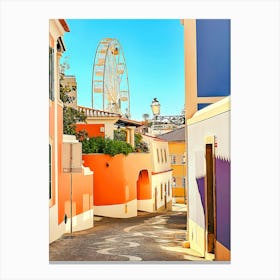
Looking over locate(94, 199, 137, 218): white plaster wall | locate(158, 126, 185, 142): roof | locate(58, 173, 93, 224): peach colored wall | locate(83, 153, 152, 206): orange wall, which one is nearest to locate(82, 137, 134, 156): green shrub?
locate(83, 153, 152, 206): orange wall

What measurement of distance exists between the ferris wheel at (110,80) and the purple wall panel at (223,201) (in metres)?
1.13

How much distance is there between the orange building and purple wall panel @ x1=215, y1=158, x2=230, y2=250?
1292mm

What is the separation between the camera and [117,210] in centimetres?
541

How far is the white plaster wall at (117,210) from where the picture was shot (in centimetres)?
532

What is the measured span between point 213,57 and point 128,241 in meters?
2.09

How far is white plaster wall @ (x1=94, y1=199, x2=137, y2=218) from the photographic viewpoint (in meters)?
5.32

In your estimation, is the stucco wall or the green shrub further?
the green shrub

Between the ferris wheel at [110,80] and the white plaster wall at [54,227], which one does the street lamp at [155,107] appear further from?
the white plaster wall at [54,227]

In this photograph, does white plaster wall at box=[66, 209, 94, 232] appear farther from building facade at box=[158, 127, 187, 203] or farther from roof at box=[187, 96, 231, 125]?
roof at box=[187, 96, 231, 125]

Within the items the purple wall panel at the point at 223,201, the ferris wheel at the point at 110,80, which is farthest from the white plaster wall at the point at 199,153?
the ferris wheel at the point at 110,80

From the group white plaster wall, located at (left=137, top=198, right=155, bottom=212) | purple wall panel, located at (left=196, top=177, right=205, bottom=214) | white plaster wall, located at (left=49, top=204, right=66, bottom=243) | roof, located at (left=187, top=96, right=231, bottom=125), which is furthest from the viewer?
white plaster wall, located at (left=137, top=198, right=155, bottom=212)

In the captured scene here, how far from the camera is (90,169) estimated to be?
5215mm
